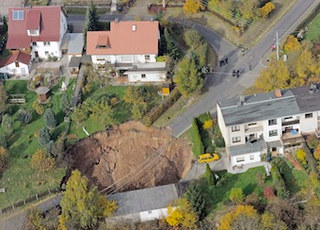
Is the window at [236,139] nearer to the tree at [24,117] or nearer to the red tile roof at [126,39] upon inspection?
the red tile roof at [126,39]

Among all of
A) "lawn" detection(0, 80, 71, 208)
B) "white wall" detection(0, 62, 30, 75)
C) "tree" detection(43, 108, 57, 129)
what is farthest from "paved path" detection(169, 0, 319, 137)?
"white wall" detection(0, 62, 30, 75)

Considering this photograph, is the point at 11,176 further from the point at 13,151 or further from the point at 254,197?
the point at 254,197

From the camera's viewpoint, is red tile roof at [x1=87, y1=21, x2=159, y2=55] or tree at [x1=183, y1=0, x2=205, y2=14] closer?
red tile roof at [x1=87, y1=21, x2=159, y2=55]

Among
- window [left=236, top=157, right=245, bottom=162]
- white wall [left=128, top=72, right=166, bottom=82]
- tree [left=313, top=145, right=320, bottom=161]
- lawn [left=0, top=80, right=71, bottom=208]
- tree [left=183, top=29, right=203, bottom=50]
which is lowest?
lawn [left=0, top=80, right=71, bottom=208]

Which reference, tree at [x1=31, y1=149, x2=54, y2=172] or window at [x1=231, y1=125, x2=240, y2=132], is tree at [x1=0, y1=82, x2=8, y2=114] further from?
window at [x1=231, y1=125, x2=240, y2=132]

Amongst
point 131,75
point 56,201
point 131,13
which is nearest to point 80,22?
point 131,13

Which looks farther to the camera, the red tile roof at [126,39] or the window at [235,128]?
the red tile roof at [126,39]

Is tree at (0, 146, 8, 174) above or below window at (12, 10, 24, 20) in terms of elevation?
below

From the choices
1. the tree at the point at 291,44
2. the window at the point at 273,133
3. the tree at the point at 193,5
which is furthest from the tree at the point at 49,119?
the tree at the point at 291,44
